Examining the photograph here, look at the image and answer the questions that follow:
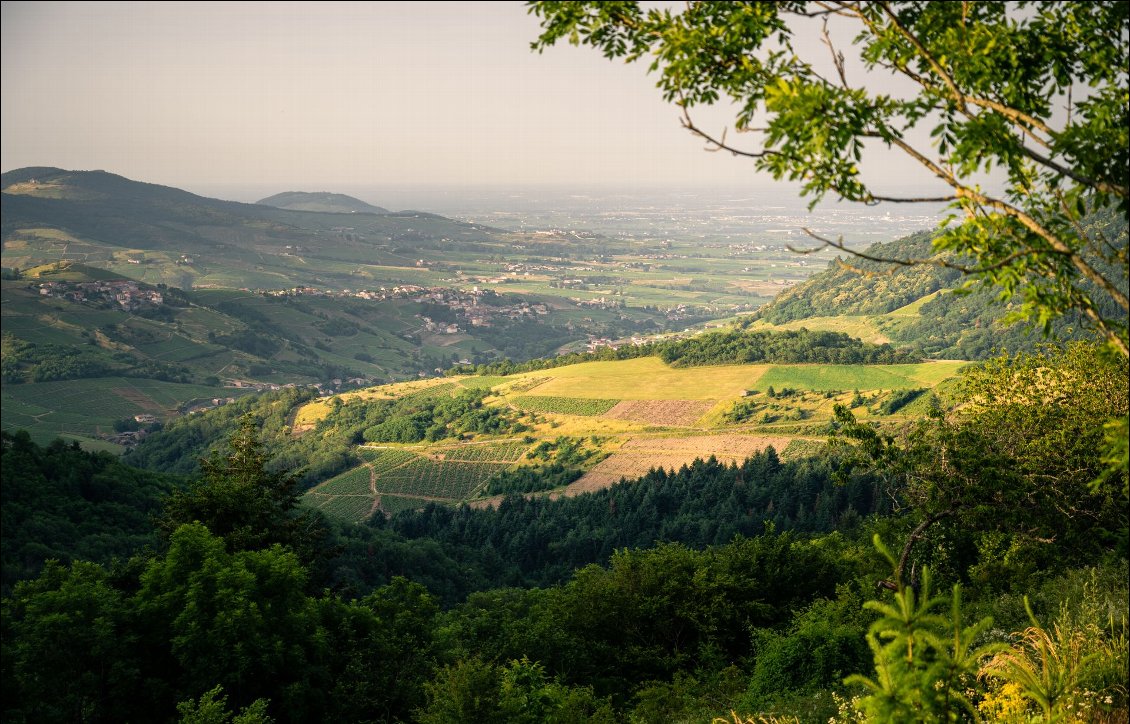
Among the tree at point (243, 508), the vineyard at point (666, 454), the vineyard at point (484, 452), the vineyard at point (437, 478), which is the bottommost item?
the vineyard at point (437, 478)

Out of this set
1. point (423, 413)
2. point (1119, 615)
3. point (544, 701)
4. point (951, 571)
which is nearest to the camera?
point (1119, 615)

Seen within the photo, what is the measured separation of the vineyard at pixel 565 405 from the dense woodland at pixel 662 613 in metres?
114

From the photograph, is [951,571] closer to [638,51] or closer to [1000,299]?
[1000,299]

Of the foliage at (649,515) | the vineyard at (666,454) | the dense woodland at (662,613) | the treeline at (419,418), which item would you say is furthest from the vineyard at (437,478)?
the dense woodland at (662,613)

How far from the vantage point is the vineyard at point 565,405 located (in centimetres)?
15962

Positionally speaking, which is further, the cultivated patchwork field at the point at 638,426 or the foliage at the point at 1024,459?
the cultivated patchwork field at the point at 638,426

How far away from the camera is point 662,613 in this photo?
112 feet

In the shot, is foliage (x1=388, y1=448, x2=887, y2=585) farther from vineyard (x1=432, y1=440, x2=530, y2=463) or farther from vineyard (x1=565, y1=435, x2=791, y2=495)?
vineyard (x1=432, y1=440, x2=530, y2=463)

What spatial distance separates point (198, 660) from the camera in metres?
24.7

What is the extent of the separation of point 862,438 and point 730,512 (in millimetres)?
81856

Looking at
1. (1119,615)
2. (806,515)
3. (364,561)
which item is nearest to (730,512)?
(806,515)

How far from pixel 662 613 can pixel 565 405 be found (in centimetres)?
13096

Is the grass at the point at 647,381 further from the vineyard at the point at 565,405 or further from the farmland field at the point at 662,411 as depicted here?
the farmland field at the point at 662,411

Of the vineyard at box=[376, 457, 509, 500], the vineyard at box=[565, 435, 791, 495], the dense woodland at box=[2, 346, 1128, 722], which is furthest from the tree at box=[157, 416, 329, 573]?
the vineyard at box=[376, 457, 509, 500]
